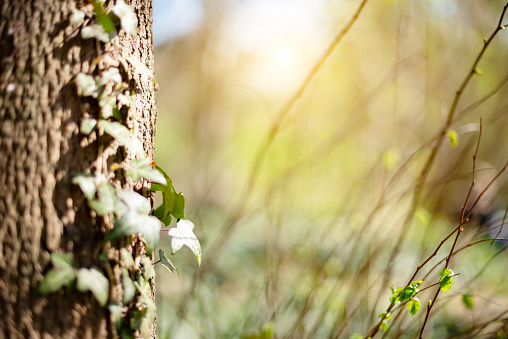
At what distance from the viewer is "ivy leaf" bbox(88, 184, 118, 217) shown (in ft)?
2.87

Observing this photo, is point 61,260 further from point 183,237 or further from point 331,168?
point 331,168

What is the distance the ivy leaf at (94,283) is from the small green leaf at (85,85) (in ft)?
1.23

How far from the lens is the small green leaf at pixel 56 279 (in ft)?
2.68

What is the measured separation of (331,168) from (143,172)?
243 cm

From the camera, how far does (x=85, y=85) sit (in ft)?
2.87

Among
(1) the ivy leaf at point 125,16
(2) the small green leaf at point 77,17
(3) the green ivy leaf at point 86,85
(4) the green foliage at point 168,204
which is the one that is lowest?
(4) the green foliage at point 168,204

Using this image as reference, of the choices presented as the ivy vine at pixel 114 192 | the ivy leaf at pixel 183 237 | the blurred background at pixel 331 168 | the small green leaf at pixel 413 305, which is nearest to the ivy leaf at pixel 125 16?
the ivy vine at pixel 114 192

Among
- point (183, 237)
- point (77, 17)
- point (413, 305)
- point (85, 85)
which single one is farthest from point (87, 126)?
point (413, 305)

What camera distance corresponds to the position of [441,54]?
3.88 meters

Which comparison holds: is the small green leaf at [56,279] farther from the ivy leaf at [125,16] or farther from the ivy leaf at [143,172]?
the ivy leaf at [125,16]

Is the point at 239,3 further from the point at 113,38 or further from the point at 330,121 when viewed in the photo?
the point at 330,121

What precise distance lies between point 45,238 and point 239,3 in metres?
2.44

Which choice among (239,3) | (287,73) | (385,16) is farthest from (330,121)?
(239,3)

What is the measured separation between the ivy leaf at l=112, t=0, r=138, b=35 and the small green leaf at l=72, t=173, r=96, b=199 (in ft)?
1.10
